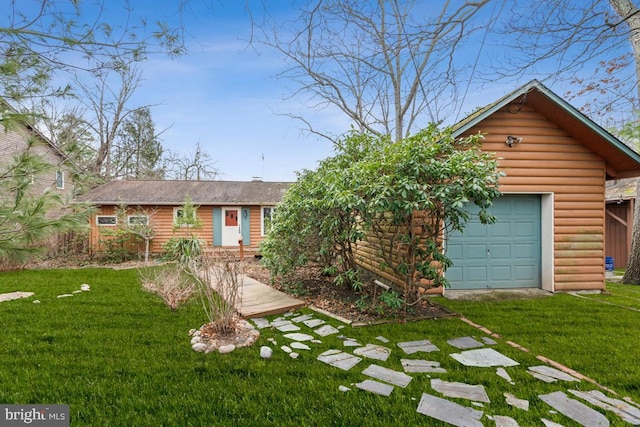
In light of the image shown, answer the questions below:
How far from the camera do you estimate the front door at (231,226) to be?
14328 millimetres

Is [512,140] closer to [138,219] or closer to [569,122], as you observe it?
[569,122]

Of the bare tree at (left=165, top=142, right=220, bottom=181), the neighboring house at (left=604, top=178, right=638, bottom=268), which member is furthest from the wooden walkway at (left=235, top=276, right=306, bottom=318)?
the bare tree at (left=165, top=142, right=220, bottom=181)

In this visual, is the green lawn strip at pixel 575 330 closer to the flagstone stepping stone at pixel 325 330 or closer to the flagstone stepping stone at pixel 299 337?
the flagstone stepping stone at pixel 325 330

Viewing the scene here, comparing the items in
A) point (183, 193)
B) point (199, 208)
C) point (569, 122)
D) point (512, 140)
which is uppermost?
point (569, 122)

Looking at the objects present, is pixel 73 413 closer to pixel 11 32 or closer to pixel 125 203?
pixel 11 32

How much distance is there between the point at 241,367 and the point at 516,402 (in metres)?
2.62

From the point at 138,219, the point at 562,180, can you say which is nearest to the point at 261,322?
the point at 562,180

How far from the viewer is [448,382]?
300 centimetres

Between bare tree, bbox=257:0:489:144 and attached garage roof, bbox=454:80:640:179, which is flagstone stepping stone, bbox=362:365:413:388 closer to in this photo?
bare tree, bbox=257:0:489:144

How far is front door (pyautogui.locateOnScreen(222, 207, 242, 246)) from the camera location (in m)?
14.3

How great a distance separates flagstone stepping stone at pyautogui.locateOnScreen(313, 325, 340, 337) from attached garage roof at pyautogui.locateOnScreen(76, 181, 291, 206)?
10036 millimetres

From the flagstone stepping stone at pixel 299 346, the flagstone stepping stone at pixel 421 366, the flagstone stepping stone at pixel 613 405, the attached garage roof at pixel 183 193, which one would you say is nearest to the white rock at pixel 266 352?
the flagstone stepping stone at pixel 299 346

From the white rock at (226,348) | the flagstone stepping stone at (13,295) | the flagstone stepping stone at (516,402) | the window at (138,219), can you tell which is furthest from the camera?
the window at (138,219)

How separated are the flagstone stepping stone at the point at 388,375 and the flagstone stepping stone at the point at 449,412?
31 cm
